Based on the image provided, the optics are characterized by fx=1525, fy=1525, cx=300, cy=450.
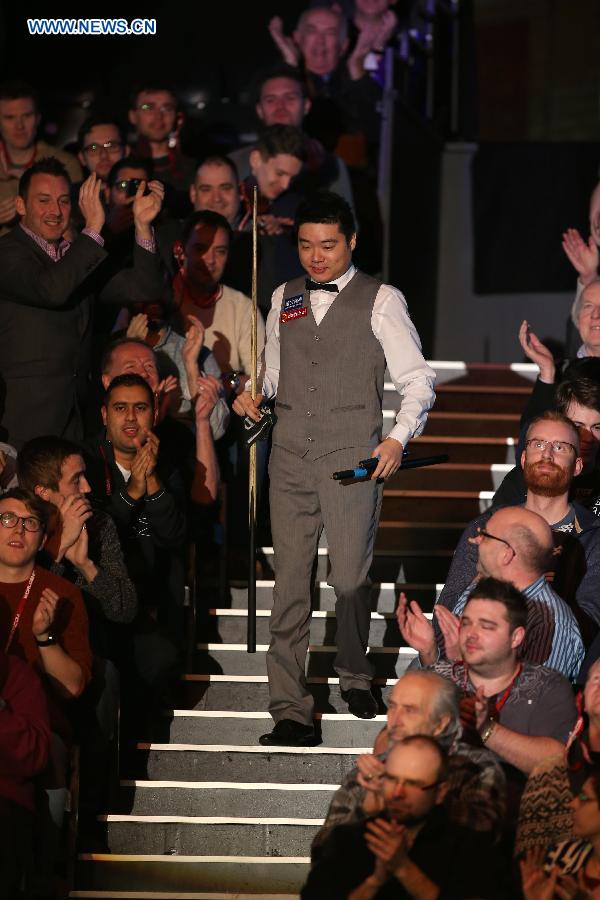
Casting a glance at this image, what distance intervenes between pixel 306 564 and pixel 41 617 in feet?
2.77

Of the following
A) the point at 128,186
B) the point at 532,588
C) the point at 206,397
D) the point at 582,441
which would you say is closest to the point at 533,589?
the point at 532,588

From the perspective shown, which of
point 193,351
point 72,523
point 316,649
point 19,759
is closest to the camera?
point 19,759

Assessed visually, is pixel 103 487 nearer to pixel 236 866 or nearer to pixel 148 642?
pixel 148 642

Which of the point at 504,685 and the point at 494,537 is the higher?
the point at 494,537

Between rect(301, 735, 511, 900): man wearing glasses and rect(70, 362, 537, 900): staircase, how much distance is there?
77 centimetres

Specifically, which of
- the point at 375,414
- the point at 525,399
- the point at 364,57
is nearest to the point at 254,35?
the point at 364,57

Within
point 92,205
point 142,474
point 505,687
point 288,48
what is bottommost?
point 505,687

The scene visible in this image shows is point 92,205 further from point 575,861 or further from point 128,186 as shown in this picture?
point 575,861

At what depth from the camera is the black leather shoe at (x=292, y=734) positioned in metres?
4.45

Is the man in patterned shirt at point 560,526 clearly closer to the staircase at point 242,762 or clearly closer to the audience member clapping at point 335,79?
the staircase at point 242,762

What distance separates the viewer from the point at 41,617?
400 cm

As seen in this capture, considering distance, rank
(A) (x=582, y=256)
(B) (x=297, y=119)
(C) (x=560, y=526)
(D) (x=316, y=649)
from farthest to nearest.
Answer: (B) (x=297, y=119) → (A) (x=582, y=256) → (D) (x=316, y=649) → (C) (x=560, y=526)

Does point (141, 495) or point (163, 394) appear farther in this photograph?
point (163, 394)

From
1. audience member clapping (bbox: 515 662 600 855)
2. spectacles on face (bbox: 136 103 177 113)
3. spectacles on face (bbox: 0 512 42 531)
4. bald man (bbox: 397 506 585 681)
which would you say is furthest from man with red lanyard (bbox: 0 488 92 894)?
spectacles on face (bbox: 136 103 177 113)
